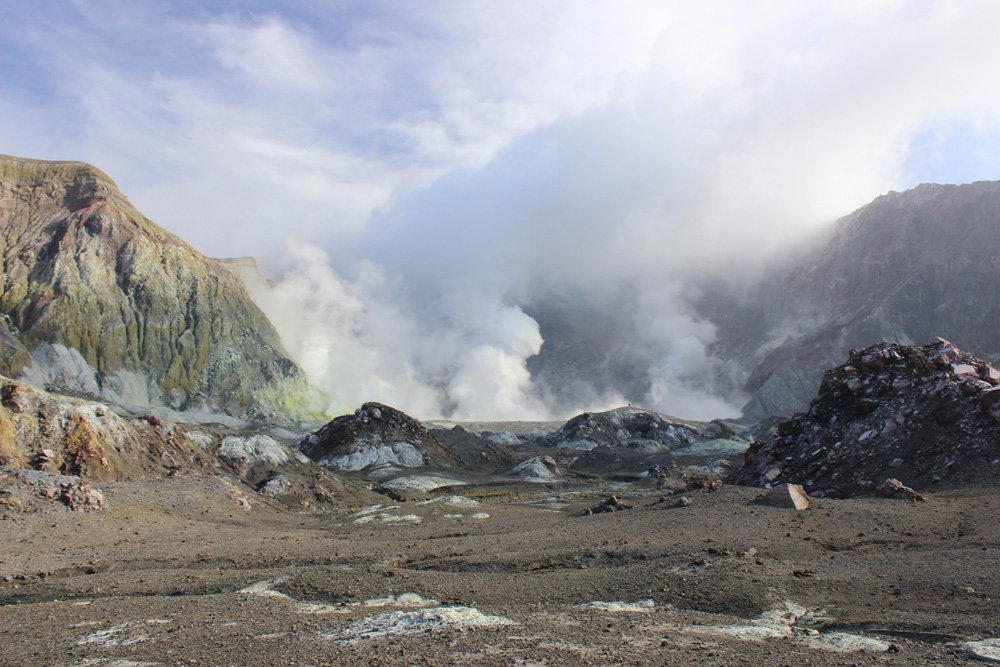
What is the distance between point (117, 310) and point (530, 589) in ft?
295

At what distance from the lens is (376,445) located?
5803 centimetres

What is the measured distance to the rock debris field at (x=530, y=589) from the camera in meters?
8.40

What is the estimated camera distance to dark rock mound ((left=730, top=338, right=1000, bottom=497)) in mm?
22562

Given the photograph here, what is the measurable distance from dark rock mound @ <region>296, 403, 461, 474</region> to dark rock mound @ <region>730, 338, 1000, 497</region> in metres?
33.2

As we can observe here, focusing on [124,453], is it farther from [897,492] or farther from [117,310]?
[117,310]

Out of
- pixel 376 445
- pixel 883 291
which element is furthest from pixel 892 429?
pixel 883 291

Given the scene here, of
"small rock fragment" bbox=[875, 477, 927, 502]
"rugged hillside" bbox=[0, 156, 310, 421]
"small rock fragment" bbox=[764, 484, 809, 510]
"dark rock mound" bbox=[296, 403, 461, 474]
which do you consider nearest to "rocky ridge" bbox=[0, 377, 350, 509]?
"dark rock mound" bbox=[296, 403, 461, 474]

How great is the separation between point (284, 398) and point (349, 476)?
5204cm

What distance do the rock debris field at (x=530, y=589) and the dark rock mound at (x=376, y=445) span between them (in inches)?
1292

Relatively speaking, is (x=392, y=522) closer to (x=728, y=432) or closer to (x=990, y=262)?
(x=728, y=432)

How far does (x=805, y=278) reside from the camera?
137625 mm

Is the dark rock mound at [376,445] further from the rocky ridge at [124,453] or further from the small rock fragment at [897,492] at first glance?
the small rock fragment at [897,492]

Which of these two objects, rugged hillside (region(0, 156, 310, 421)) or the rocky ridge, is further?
rugged hillside (region(0, 156, 310, 421))

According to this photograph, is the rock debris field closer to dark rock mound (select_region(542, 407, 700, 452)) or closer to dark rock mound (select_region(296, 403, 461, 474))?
dark rock mound (select_region(296, 403, 461, 474))
